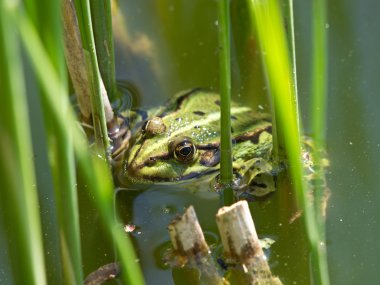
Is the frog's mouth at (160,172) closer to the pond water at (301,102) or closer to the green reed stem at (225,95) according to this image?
the pond water at (301,102)

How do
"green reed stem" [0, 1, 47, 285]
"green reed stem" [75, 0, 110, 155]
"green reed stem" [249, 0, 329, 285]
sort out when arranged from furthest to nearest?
"green reed stem" [75, 0, 110, 155] < "green reed stem" [249, 0, 329, 285] < "green reed stem" [0, 1, 47, 285]

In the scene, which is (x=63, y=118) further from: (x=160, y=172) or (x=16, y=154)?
(x=160, y=172)

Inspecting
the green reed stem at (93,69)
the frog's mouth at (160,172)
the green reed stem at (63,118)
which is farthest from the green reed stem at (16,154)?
the frog's mouth at (160,172)

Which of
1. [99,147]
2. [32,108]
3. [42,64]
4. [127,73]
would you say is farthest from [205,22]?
[42,64]

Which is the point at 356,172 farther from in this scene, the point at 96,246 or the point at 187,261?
the point at 96,246

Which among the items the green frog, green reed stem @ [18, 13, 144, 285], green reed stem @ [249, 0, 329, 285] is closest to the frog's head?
the green frog

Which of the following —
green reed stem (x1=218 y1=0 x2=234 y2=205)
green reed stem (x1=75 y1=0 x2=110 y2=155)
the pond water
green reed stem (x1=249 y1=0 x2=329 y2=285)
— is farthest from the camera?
the pond water

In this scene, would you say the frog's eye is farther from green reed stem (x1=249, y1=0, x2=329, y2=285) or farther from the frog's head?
green reed stem (x1=249, y1=0, x2=329, y2=285)
